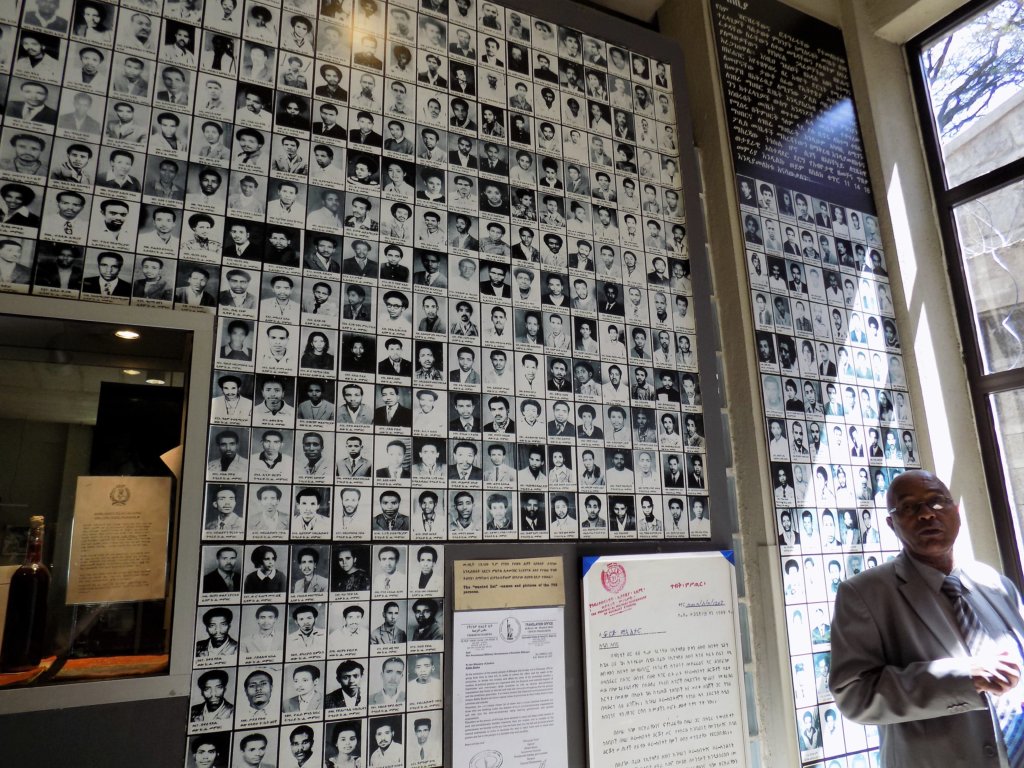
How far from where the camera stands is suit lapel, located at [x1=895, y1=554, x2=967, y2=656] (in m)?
1.49

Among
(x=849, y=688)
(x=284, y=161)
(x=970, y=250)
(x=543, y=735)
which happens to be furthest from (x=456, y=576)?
(x=970, y=250)

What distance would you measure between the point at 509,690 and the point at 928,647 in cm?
93

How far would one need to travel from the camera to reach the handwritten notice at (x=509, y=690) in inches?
61.9

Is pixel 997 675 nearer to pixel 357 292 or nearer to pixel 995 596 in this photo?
pixel 995 596

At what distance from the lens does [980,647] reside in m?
1.50

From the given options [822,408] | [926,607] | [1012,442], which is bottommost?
[926,607]

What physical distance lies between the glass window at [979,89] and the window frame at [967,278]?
0.03 metres

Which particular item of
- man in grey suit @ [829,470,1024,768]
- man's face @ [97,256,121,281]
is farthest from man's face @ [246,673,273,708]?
man in grey suit @ [829,470,1024,768]

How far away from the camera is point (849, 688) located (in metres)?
1.49

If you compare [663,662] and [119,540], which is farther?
[663,662]

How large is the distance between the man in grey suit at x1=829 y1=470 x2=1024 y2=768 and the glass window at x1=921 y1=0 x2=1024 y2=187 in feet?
5.48

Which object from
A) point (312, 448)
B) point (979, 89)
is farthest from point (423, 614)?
point (979, 89)

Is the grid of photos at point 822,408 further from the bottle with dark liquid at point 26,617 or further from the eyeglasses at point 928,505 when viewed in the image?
the bottle with dark liquid at point 26,617

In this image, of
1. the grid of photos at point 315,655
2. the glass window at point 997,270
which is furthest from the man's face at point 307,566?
the glass window at point 997,270
